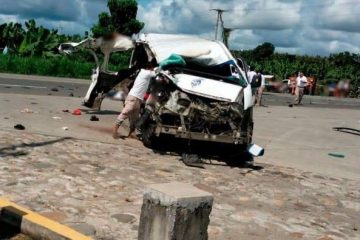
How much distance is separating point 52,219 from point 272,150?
711 centimetres

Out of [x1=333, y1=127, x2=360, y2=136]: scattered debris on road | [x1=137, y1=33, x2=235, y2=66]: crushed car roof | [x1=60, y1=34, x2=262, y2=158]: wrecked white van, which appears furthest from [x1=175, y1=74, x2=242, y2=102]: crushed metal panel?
[x1=333, y1=127, x2=360, y2=136]: scattered debris on road

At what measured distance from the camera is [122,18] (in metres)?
41.3

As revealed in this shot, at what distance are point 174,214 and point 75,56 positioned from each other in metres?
31.3

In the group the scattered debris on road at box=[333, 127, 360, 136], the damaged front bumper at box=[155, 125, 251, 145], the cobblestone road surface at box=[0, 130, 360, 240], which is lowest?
the cobblestone road surface at box=[0, 130, 360, 240]

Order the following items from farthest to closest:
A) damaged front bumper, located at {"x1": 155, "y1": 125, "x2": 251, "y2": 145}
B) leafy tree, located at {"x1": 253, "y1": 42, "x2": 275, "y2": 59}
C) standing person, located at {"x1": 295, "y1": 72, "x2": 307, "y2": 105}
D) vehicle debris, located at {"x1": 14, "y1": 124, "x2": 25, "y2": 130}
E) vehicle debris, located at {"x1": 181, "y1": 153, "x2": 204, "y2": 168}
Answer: leafy tree, located at {"x1": 253, "y1": 42, "x2": 275, "y2": 59} < standing person, located at {"x1": 295, "y1": 72, "x2": 307, "y2": 105} < vehicle debris, located at {"x1": 14, "y1": 124, "x2": 25, "y2": 130} < damaged front bumper, located at {"x1": 155, "y1": 125, "x2": 251, "y2": 145} < vehicle debris, located at {"x1": 181, "y1": 153, "x2": 204, "y2": 168}

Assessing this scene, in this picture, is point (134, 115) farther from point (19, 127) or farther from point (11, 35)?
point (11, 35)

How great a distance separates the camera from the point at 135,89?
10242 millimetres

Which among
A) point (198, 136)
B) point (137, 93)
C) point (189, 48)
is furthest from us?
point (189, 48)

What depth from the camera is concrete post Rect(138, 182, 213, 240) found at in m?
4.01

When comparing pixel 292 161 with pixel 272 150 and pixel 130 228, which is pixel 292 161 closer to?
pixel 272 150

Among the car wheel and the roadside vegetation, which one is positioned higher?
the roadside vegetation

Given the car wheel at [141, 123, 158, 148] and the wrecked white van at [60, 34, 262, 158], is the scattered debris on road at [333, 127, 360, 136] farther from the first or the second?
the car wheel at [141, 123, 158, 148]

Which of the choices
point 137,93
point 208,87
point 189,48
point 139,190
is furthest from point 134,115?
point 139,190

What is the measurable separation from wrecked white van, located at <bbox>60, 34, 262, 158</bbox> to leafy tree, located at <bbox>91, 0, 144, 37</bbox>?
30.8 m
